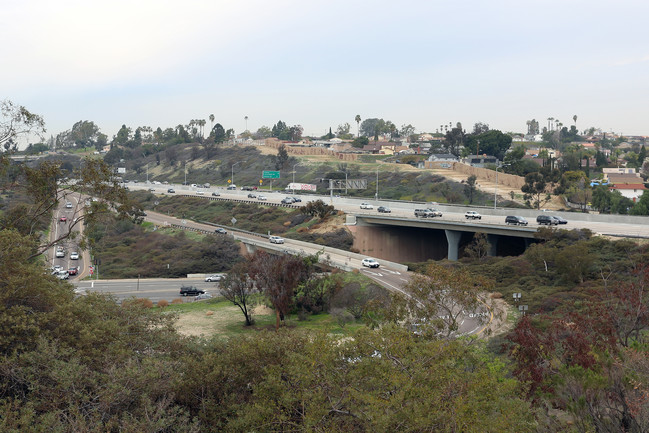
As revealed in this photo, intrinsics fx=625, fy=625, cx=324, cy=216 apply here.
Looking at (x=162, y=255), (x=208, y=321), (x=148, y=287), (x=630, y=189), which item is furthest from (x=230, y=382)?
(x=630, y=189)

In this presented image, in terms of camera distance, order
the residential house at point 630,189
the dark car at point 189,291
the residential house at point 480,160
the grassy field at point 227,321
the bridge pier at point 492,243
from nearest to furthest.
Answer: the grassy field at point 227,321 → the dark car at point 189,291 → the bridge pier at point 492,243 → the residential house at point 630,189 → the residential house at point 480,160

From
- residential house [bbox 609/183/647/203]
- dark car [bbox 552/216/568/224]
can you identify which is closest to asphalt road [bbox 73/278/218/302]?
dark car [bbox 552/216/568/224]

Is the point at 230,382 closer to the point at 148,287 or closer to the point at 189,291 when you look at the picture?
the point at 189,291

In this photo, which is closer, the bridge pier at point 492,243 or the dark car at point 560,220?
the dark car at point 560,220

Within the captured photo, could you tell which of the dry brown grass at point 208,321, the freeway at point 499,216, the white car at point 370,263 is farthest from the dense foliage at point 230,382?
the freeway at point 499,216

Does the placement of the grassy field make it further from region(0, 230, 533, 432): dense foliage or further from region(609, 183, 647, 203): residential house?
region(609, 183, 647, 203): residential house

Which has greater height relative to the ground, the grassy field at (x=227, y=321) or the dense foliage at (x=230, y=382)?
the dense foliage at (x=230, y=382)

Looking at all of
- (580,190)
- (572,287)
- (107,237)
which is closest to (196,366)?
(572,287)

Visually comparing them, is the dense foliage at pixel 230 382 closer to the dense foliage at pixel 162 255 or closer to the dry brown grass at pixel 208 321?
the dry brown grass at pixel 208 321

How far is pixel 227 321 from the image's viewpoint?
143ft

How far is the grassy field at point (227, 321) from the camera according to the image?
129 ft

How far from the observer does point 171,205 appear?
399 ft

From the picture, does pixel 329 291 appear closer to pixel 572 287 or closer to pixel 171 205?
pixel 572 287

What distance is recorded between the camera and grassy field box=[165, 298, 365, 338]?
129 feet
